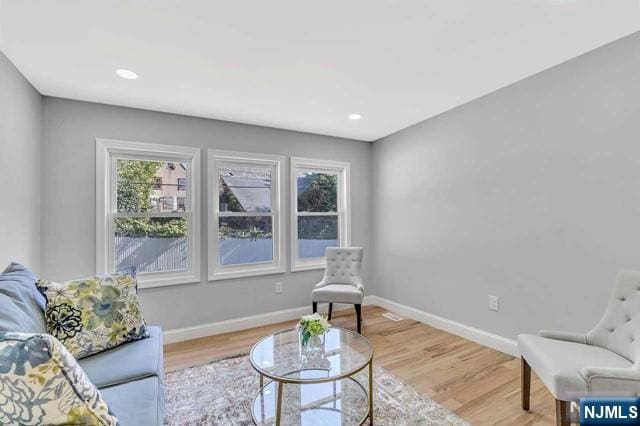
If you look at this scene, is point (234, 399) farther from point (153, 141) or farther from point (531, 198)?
point (531, 198)

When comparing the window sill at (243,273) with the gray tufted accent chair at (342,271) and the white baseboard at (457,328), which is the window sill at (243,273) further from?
the white baseboard at (457,328)

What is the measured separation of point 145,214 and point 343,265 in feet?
7.58

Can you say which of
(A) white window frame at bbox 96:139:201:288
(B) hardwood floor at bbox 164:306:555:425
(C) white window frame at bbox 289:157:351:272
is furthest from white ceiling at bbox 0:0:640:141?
(B) hardwood floor at bbox 164:306:555:425

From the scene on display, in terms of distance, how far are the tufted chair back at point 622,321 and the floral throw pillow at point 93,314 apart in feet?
9.40

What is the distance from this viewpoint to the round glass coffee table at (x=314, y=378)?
1.74 m

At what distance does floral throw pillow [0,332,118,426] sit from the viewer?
0.79 m

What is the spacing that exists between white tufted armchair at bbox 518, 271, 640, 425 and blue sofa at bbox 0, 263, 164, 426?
1.90 m

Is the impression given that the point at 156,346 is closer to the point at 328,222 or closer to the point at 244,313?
the point at 244,313

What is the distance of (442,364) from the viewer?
8.39 ft

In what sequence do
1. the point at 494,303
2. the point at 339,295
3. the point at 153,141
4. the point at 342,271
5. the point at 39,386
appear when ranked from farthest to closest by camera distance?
the point at 342,271, the point at 339,295, the point at 153,141, the point at 494,303, the point at 39,386

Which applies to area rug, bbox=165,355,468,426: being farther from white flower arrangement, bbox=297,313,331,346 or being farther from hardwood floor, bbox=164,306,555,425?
white flower arrangement, bbox=297,313,331,346

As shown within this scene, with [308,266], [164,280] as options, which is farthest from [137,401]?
[308,266]

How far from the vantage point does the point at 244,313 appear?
3477 millimetres

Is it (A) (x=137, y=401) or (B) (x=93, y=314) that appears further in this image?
(B) (x=93, y=314)
